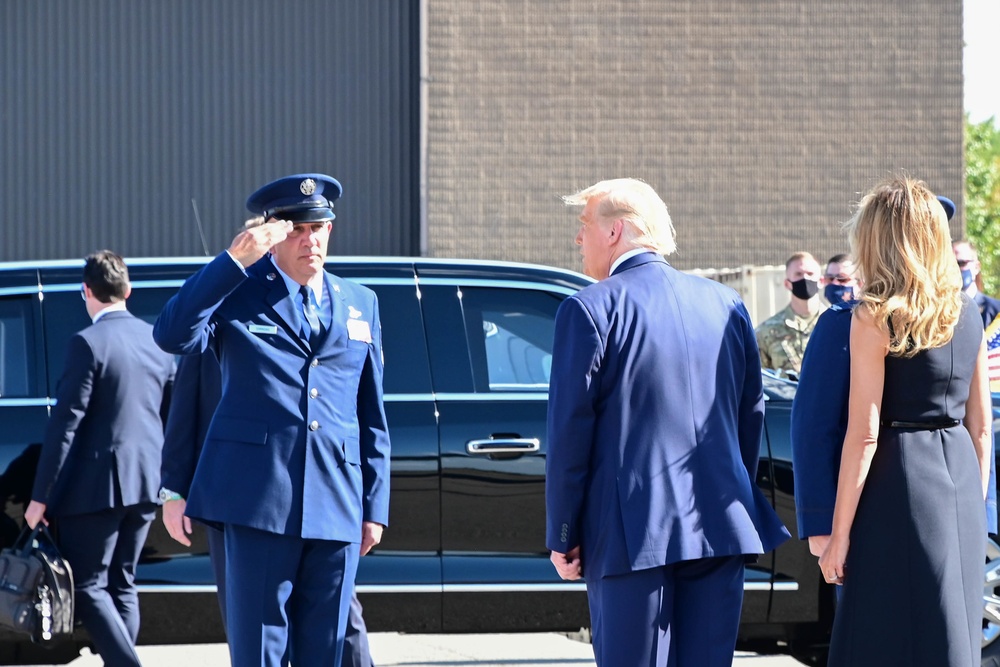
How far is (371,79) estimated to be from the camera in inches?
605

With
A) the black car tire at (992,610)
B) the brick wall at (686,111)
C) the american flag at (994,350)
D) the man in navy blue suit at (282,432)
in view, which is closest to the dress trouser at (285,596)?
the man in navy blue suit at (282,432)

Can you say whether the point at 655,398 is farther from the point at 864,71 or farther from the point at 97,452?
the point at 864,71

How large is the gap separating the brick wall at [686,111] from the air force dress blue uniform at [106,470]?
970cm

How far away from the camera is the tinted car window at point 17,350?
219 inches

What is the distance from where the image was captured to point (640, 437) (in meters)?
3.52

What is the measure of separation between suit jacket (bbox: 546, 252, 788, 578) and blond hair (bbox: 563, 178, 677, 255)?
9 cm

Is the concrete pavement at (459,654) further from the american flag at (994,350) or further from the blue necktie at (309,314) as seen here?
the blue necktie at (309,314)

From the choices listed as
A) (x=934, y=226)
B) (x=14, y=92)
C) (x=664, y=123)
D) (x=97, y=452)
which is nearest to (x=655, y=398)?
(x=934, y=226)

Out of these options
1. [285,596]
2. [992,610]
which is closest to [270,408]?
[285,596]

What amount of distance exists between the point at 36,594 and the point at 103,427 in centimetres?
71

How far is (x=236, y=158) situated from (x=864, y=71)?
726 cm

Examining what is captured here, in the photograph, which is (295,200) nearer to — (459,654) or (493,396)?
(493,396)

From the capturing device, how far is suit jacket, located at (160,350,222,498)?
4828 mm

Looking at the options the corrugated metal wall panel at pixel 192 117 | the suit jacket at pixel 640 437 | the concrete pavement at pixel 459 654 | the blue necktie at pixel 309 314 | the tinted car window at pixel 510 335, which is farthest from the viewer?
the corrugated metal wall panel at pixel 192 117
